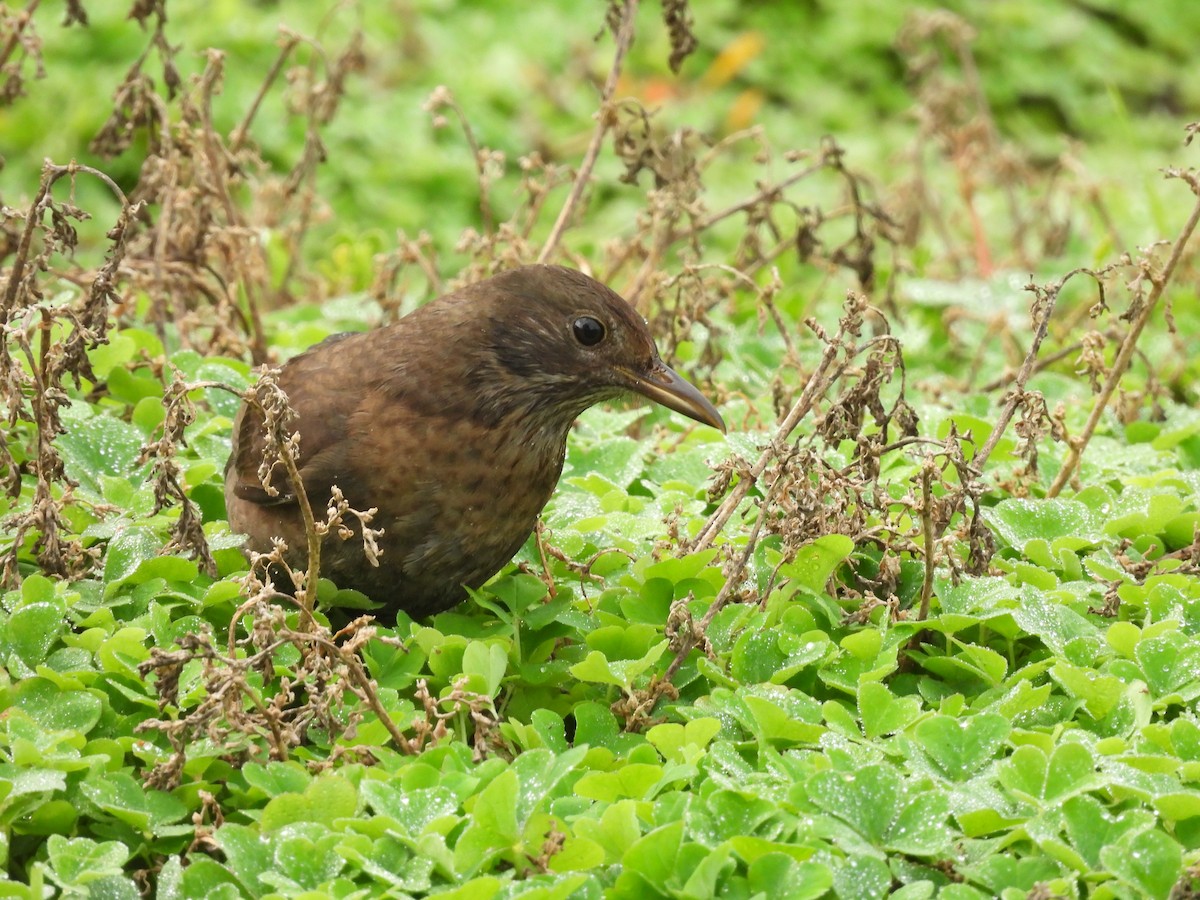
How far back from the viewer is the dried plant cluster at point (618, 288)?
306 centimetres

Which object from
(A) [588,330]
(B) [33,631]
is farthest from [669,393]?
(B) [33,631]

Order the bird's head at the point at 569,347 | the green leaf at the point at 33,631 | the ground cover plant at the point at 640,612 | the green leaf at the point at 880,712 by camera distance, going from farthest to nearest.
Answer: the bird's head at the point at 569,347, the green leaf at the point at 33,631, the green leaf at the point at 880,712, the ground cover plant at the point at 640,612

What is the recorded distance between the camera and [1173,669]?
10.6ft

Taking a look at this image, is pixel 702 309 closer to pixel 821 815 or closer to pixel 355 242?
→ pixel 821 815

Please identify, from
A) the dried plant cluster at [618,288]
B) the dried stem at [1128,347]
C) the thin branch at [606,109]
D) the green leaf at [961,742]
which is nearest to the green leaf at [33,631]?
the dried plant cluster at [618,288]

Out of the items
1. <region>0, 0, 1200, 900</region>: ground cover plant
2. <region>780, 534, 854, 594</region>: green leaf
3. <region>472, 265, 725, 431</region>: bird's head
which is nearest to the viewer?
<region>0, 0, 1200, 900</region>: ground cover plant

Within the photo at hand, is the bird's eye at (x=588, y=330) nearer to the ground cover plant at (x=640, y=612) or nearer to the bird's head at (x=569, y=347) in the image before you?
the bird's head at (x=569, y=347)

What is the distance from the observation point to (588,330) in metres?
3.77

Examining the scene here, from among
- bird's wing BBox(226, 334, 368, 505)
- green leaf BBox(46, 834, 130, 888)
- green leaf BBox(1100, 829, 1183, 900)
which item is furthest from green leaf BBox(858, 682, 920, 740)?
green leaf BBox(46, 834, 130, 888)

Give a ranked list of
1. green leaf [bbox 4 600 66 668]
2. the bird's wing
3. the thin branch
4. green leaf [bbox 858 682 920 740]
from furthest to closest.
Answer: the thin branch, the bird's wing, green leaf [bbox 4 600 66 668], green leaf [bbox 858 682 920 740]

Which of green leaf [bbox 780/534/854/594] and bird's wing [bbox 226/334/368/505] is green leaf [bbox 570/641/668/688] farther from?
bird's wing [bbox 226/334/368/505]

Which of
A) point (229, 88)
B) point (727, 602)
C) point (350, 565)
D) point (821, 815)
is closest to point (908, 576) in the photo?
point (727, 602)

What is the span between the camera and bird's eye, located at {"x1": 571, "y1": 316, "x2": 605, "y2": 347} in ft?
12.3

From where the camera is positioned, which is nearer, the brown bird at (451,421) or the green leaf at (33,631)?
the green leaf at (33,631)
